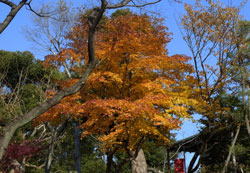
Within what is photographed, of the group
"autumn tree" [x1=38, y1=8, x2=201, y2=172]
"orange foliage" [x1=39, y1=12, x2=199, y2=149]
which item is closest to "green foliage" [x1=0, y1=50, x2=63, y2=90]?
"autumn tree" [x1=38, y1=8, x2=201, y2=172]

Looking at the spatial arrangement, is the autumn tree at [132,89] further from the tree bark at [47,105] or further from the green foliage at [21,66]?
the green foliage at [21,66]

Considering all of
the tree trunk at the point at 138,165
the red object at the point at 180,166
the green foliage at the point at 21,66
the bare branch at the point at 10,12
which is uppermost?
the green foliage at the point at 21,66

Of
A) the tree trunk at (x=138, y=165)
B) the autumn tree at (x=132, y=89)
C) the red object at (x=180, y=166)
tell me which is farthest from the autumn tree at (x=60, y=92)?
the red object at (x=180, y=166)

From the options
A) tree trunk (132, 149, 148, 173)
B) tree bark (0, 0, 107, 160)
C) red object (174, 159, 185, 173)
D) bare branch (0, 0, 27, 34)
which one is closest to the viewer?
tree bark (0, 0, 107, 160)

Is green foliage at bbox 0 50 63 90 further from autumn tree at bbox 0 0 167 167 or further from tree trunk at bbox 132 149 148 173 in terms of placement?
autumn tree at bbox 0 0 167 167

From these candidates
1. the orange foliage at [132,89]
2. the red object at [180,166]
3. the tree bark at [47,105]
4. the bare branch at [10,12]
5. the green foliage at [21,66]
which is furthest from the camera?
the green foliage at [21,66]

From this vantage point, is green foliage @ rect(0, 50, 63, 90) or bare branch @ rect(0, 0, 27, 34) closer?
bare branch @ rect(0, 0, 27, 34)

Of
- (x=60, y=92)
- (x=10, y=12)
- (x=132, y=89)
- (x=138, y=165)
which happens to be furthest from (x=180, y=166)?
(x=10, y=12)

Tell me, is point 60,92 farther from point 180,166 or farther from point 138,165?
point 180,166

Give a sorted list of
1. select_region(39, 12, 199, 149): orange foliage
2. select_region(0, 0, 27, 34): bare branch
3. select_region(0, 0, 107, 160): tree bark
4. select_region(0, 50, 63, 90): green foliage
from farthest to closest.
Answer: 1. select_region(0, 50, 63, 90): green foliage
2. select_region(39, 12, 199, 149): orange foliage
3. select_region(0, 0, 27, 34): bare branch
4. select_region(0, 0, 107, 160): tree bark

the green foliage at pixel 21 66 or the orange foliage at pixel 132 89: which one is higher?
the green foliage at pixel 21 66

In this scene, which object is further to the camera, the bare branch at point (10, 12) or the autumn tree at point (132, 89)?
the autumn tree at point (132, 89)

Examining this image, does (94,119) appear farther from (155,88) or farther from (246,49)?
(246,49)

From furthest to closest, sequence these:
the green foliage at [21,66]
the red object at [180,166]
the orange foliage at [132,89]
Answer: the green foliage at [21,66] → the red object at [180,166] → the orange foliage at [132,89]
